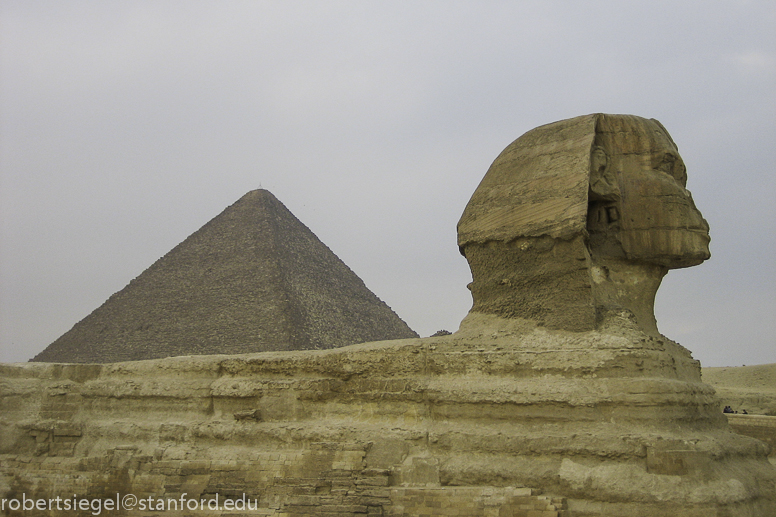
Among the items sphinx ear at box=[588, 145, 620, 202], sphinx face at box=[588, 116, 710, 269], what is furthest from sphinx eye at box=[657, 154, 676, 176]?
sphinx ear at box=[588, 145, 620, 202]

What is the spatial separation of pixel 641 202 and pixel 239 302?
54.6m

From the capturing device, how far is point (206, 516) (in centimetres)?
564

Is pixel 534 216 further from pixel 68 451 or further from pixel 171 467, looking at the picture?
pixel 68 451

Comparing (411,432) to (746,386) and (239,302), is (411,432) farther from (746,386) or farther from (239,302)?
(239,302)

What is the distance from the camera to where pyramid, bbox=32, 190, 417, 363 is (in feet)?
182

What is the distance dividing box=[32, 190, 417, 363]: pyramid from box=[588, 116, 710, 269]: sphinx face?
1792 inches

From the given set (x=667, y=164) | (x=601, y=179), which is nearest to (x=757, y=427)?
(x=667, y=164)

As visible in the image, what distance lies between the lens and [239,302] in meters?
58.2

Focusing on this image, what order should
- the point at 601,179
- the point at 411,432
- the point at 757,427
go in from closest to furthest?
1. the point at 411,432
2. the point at 601,179
3. the point at 757,427

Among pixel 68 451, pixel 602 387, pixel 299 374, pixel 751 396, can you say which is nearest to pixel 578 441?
pixel 602 387

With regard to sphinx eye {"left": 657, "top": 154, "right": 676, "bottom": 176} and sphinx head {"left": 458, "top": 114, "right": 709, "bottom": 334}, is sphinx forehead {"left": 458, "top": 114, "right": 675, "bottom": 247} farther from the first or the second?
sphinx eye {"left": 657, "top": 154, "right": 676, "bottom": 176}

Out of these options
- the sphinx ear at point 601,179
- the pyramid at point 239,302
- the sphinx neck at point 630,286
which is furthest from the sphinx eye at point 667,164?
the pyramid at point 239,302

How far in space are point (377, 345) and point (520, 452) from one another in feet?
4.83

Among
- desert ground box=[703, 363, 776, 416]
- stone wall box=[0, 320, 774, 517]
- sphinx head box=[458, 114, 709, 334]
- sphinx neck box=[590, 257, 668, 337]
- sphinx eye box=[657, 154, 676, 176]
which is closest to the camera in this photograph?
stone wall box=[0, 320, 774, 517]
